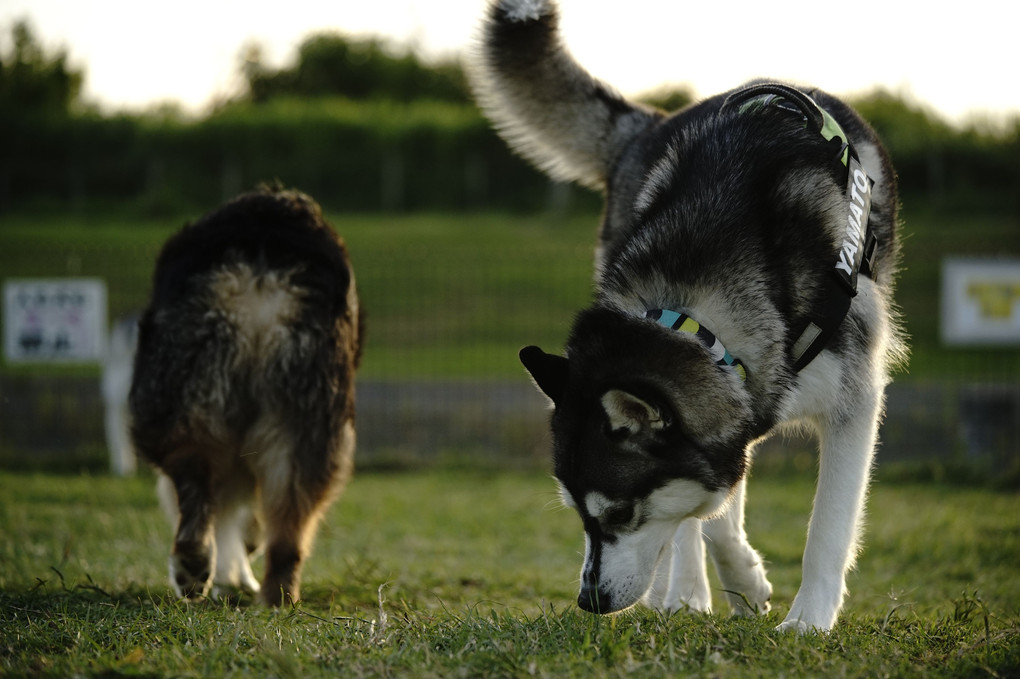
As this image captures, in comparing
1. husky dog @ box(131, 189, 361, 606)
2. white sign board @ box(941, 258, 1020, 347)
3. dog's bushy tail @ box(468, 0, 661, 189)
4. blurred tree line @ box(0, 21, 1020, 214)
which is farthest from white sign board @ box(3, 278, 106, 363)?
blurred tree line @ box(0, 21, 1020, 214)

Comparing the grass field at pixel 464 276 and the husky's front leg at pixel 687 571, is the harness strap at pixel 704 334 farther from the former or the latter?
the grass field at pixel 464 276

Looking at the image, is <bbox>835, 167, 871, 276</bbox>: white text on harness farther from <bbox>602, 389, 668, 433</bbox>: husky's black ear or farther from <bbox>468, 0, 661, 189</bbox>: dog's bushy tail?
<bbox>468, 0, 661, 189</bbox>: dog's bushy tail

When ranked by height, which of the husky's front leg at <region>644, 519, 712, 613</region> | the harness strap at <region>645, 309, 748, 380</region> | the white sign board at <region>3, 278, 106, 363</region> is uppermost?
the harness strap at <region>645, 309, 748, 380</region>

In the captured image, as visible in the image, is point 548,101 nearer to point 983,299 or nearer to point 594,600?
point 594,600

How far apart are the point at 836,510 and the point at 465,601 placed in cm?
168

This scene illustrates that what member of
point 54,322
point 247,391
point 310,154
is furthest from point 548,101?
point 310,154

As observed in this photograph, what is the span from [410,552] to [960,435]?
6.43 m

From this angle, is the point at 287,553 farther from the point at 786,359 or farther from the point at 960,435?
the point at 960,435

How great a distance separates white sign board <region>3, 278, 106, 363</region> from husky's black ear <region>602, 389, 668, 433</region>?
8633 mm

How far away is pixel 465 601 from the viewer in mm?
4395

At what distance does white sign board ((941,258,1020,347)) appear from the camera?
10523mm

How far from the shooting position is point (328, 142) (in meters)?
28.7

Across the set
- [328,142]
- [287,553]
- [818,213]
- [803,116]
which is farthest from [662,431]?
[328,142]

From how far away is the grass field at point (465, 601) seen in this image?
272cm
